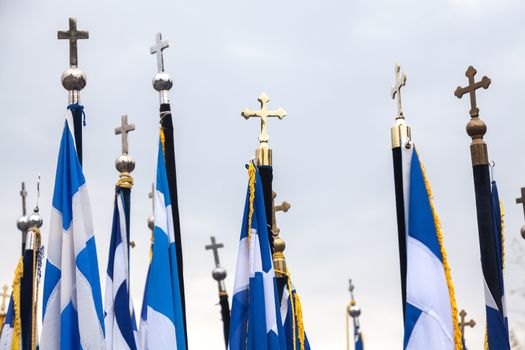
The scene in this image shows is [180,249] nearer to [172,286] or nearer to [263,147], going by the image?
[172,286]

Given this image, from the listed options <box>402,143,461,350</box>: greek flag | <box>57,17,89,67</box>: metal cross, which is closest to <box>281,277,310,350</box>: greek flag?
<box>402,143,461,350</box>: greek flag

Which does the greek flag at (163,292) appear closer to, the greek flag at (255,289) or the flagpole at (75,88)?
the greek flag at (255,289)

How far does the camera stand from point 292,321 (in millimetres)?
12016

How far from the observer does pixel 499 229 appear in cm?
1213

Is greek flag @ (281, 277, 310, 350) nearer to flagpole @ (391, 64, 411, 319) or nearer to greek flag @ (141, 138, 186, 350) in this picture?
greek flag @ (141, 138, 186, 350)

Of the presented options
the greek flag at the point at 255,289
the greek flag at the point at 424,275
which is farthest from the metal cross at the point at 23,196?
the greek flag at the point at 424,275

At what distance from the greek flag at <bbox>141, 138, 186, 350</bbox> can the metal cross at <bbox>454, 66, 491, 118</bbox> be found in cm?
383

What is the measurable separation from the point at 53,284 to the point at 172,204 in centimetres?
163

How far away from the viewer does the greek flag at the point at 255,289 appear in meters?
10.4

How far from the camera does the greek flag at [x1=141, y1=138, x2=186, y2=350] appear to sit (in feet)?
33.5

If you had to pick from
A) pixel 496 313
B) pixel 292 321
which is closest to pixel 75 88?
pixel 292 321

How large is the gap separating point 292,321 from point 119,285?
7.13ft

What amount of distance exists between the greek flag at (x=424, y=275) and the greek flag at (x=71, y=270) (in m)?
3.23

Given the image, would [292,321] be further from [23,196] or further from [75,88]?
[23,196]
